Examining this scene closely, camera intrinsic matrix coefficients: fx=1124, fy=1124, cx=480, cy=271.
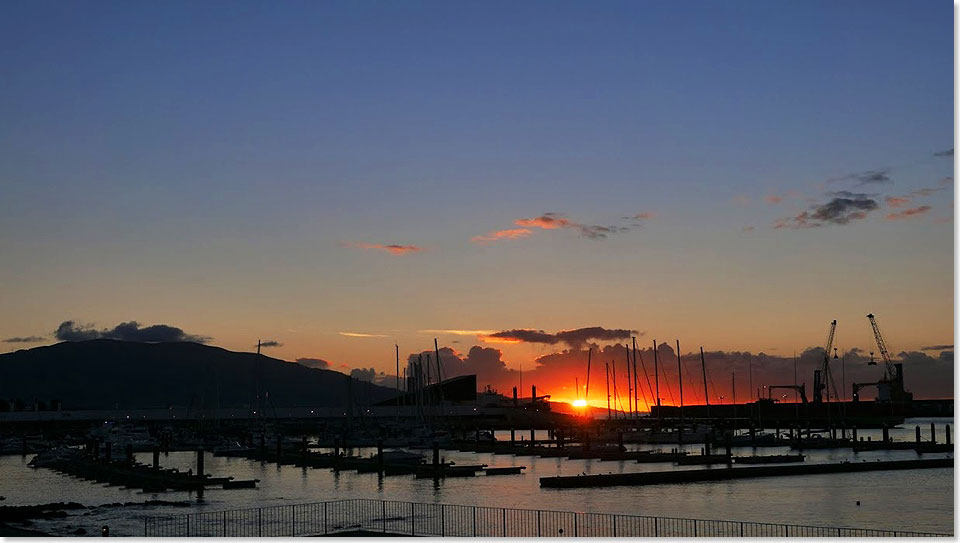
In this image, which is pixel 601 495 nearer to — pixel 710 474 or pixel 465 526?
pixel 710 474

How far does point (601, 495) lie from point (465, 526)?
16258 mm

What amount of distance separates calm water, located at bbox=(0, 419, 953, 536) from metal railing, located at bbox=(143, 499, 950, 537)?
356 cm

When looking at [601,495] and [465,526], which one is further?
[601,495]

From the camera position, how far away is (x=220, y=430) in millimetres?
167750

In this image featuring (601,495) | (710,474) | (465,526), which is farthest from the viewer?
(710,474)

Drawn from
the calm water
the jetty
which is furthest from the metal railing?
the jetty

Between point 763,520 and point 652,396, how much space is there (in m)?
99.1

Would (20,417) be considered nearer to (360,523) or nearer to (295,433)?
(295,433)

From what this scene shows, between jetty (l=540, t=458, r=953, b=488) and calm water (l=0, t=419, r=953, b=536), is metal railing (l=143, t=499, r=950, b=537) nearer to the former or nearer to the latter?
calm water (l=0, t=419, r=953, b=536)

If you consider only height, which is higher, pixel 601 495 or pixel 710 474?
pixel 710 474

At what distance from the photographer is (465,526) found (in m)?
48.6

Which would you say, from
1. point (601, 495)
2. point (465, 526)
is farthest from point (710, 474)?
point (465, 526)

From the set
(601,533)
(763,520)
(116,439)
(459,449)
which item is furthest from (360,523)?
(116,439)

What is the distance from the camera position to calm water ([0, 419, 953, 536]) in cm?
5456
